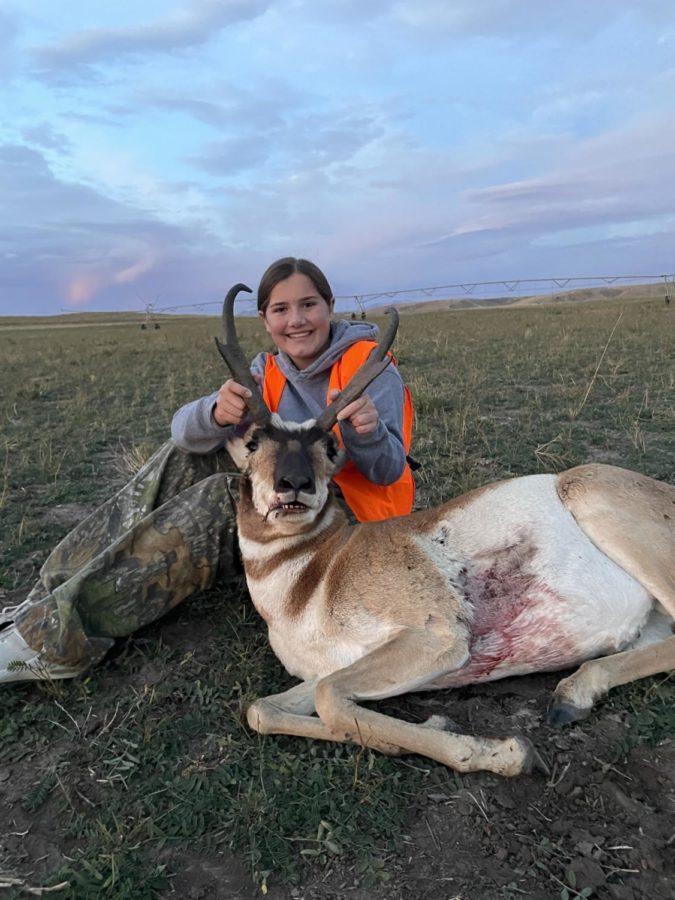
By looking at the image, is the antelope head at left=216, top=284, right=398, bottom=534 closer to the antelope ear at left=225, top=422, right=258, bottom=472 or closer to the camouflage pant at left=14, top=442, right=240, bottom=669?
the antelope ear at left=225, top=422, right=258, bottom=472

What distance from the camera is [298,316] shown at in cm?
460

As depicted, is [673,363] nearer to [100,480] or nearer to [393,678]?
[100,480]

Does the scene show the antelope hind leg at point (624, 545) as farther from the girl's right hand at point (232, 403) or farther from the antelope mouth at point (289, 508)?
the girl's right hand at point (232, 403)

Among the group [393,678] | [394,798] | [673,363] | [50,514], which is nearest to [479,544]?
[393,678]

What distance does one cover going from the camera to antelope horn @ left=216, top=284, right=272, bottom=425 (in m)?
3.80

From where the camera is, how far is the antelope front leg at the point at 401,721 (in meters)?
2.90

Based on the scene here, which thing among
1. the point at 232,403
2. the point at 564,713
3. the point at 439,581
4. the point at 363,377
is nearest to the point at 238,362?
the point at 232,403

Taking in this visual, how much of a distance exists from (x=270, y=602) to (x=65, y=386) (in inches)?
463

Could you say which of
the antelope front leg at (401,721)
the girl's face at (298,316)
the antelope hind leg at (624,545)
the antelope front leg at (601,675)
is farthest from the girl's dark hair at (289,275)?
the antelope front leg at (601,675)

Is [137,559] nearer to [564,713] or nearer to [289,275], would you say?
[289,275]

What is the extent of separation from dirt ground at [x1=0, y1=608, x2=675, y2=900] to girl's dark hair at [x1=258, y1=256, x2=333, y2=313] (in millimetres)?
3026

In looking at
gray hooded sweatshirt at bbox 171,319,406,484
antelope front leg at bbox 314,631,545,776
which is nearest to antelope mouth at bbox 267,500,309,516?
gray hooded sweatshirt at bbox 171,319,406,484

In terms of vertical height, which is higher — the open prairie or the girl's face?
the girl's face

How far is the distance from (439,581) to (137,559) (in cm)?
183
